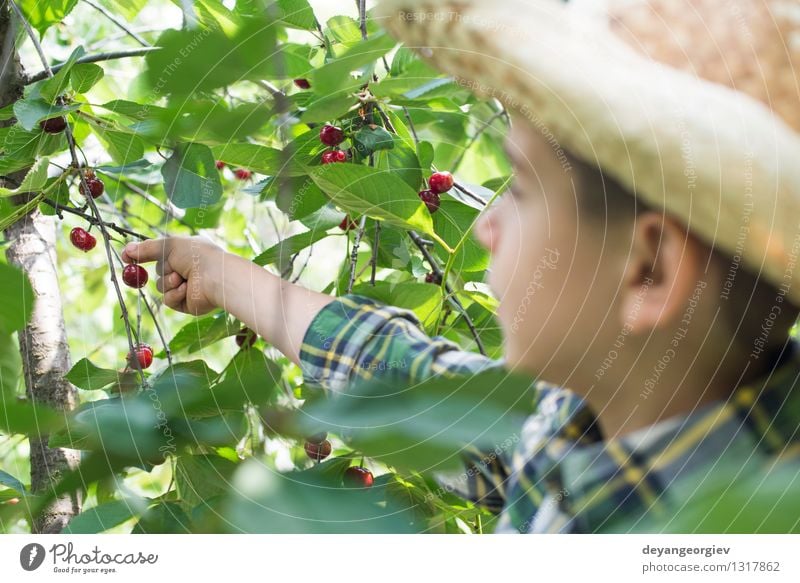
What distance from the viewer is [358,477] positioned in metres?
0.30

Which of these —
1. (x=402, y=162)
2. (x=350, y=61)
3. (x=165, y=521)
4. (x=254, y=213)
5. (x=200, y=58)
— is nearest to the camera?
(x=200, y=58)

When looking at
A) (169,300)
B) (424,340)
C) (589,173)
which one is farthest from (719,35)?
(169,300)

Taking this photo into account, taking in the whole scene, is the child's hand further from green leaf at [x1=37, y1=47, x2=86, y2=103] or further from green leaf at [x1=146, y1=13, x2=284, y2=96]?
green leaf at [x1=146, y1=13, x2=284, y2=96]

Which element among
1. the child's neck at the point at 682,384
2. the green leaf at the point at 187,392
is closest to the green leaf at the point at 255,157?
the green leaf at the point at 187,392

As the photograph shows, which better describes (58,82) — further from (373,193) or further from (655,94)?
(655,94)

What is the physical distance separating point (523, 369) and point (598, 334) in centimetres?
3

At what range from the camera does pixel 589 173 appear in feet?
0.96

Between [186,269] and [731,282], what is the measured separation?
27 centimetres

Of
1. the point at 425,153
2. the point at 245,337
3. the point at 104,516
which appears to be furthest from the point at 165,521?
the point at 425,153

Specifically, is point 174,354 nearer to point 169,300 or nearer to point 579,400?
point 169,300

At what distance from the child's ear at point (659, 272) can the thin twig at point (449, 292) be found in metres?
0.15

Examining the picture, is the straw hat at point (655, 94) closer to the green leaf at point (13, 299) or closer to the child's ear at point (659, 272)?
the child's ear at point (659, 272)

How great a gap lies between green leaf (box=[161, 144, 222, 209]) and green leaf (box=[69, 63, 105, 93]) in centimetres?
6

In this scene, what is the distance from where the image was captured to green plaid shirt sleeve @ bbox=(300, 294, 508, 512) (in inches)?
14.3
